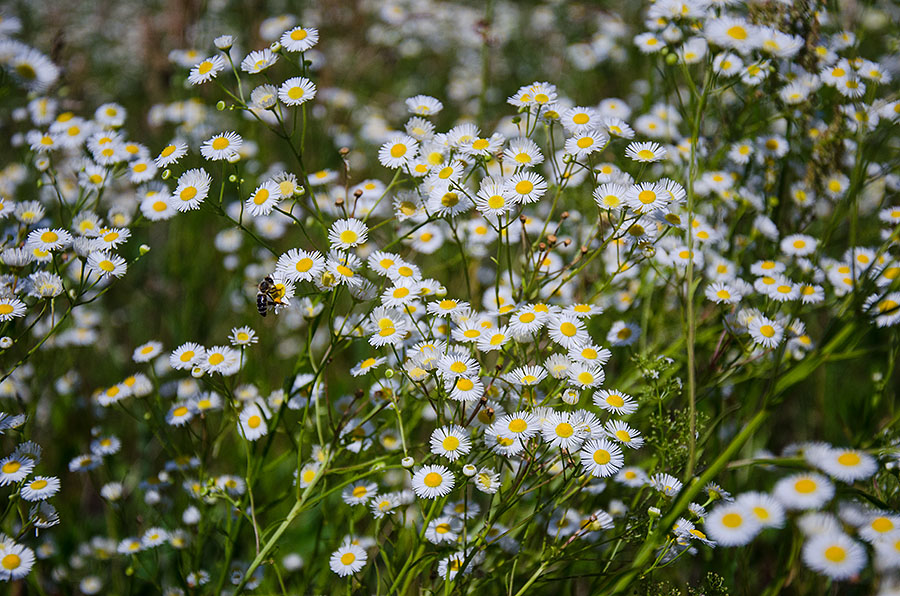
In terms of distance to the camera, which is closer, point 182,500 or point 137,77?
point 182,500

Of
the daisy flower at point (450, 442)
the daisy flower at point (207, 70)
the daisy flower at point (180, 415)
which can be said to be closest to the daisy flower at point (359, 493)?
the daisy flower at point (450, 442)

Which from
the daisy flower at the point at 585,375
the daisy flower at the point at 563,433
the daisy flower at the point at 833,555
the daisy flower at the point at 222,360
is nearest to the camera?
the daisy flower at the point at 833,555

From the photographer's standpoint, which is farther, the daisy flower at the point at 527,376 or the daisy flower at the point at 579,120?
the daisy flower at the point at 579,120

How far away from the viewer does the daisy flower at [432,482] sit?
1114 mm

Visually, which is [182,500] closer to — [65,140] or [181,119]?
[65,140]

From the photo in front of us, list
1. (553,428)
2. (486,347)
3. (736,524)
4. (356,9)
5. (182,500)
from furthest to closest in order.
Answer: (356,9) → (182,500) → (486,347) → (553,428) → (736,524)

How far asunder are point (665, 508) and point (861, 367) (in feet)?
6.74

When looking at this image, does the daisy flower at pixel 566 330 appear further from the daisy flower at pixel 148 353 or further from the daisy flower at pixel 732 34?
the daisy flower at pixel 148 353

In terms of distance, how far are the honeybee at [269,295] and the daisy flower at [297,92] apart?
0.38 m

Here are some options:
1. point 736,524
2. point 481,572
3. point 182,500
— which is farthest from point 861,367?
point 182,500

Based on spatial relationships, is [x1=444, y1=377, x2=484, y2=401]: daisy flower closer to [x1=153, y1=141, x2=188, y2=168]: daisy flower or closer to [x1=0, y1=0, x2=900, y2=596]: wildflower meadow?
[x1=0, y1=0, x2=900, y2=596]: wildflower meadow

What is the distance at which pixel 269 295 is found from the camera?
140cm

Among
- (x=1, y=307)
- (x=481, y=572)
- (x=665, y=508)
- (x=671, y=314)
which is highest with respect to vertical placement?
(x=1, y=307)

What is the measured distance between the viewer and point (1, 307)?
127 centimetres
